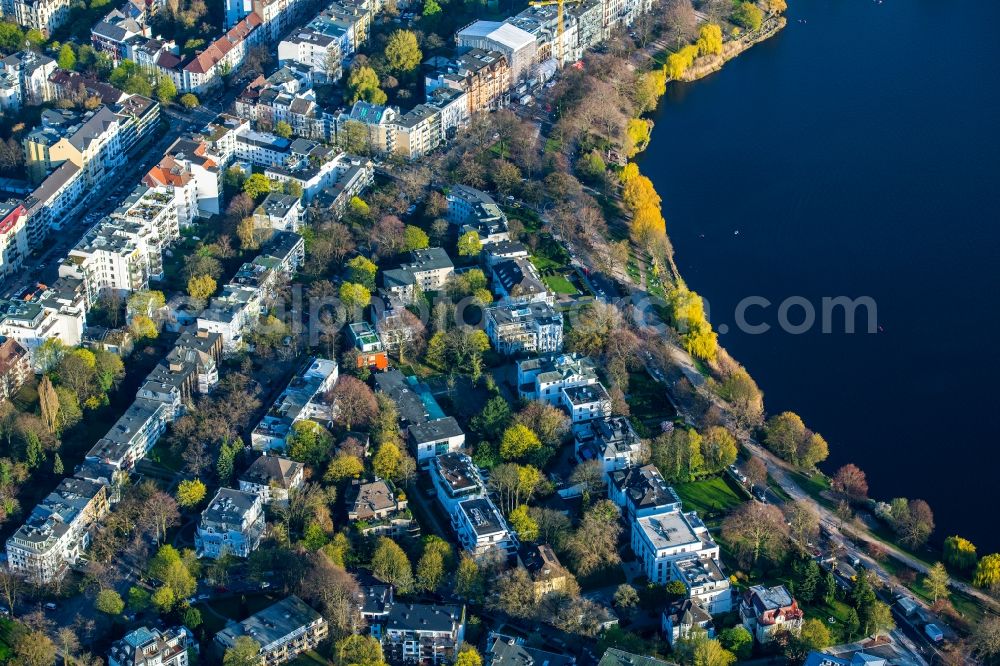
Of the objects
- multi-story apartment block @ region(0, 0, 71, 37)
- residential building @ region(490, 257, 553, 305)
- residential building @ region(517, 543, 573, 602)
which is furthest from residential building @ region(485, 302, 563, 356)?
multi-story apartment block @ region(0, 0, 71, 37)

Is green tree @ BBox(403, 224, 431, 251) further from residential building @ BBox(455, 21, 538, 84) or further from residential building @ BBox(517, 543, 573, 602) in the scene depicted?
residential building @ BBox(517, 543, 573, 602)

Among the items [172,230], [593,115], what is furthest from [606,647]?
[593,115]

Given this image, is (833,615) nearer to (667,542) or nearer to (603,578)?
(667,542)

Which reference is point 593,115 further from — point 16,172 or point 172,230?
point 16,172

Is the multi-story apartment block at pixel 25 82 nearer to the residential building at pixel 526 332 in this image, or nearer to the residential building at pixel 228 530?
the residential building at pixel 526 332

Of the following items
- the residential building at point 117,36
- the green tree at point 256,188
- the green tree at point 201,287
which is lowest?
the green tree at point 201,287

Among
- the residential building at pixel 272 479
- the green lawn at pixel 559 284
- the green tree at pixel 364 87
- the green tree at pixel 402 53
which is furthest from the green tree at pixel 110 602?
the green tree at pixel 402 53
